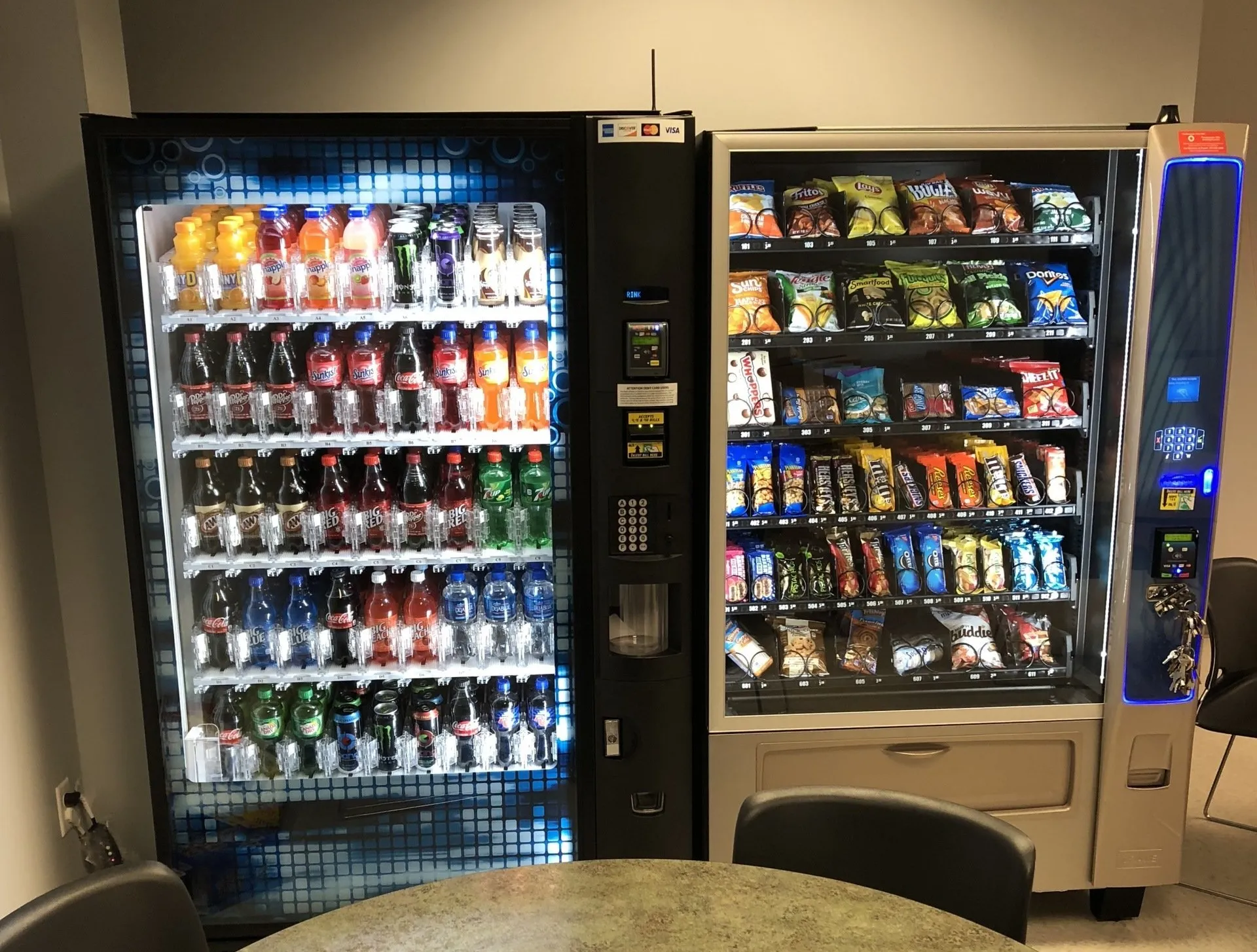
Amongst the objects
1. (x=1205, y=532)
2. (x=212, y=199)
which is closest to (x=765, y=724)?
(x=1205, y=532)

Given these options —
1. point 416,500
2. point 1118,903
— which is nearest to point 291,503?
point 416,500

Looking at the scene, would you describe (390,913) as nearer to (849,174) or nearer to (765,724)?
(765,724)

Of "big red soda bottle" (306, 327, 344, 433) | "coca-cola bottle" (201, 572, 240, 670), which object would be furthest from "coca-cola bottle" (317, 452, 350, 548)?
"coca-cola bottle" (201, 572, 240, 670)

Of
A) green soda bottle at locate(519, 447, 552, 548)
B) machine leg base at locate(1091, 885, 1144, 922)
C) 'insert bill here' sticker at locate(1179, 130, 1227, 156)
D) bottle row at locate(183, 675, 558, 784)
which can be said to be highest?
'insert bill here' sticker at locate(1179, 130, 1227, 156)

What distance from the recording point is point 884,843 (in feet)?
5.37

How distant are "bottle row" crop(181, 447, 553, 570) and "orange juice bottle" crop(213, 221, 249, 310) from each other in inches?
15.5

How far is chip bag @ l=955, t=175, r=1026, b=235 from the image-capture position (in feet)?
8.22

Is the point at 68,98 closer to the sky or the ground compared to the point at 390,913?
closer to the sky

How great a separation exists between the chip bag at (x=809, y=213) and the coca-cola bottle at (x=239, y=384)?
4.66 feet

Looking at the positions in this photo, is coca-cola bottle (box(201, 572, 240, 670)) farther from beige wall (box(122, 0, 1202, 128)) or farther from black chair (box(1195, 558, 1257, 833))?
black chair (box(1195, 558, 1257, 833))

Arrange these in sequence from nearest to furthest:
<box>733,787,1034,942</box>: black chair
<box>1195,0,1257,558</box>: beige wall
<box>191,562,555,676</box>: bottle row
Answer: <box>733,787,1034,942</box>: black chair < <box>191,562,555,676</box>: bottle row < <box>1195,0,1257,558</box>: beige wall

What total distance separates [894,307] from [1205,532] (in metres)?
0.96

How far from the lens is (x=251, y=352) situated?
253 centimetres

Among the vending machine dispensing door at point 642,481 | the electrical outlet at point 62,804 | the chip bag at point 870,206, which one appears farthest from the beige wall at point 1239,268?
the electrical outlet at point 62,804
